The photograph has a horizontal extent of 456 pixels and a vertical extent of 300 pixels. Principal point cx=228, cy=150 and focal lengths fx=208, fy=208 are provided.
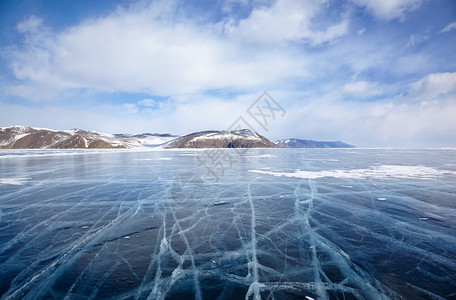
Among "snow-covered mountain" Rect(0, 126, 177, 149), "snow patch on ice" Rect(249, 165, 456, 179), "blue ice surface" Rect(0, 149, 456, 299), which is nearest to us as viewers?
"blue ice surface" Rect(0, 149, 456, 299)

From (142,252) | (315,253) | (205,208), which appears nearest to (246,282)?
(315,253)

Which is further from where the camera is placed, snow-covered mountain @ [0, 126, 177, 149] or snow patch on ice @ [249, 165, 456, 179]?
snow-covered mountain @ [0, 126, 177, 149]

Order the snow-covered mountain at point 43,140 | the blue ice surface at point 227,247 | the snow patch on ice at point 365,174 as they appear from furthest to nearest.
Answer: the snow-covered mountain at point 43,140
the snow patch on ice at point 365,174
the blue ice surface at point 227,247

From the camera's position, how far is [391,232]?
19.1 feet

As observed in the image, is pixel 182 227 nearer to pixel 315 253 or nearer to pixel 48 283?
pixel 48 283

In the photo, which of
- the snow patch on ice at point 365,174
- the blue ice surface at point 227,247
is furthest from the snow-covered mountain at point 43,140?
the blue ice surface at point 227,247

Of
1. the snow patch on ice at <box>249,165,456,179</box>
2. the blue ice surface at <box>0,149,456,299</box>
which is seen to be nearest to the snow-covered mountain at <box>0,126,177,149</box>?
the snow patch on ice at <box>249,165,456,179</box>

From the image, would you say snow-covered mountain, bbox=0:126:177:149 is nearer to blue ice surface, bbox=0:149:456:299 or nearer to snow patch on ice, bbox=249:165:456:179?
snow patch on ice, bbox=249:165:456:179

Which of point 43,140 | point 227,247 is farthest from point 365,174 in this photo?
point 43,140

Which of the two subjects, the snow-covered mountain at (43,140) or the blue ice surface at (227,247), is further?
the snow-covered mountain at (43,140)

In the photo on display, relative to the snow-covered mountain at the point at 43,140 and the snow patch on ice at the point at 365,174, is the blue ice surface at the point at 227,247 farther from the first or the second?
the snow-covered mountain at the point at 43,140

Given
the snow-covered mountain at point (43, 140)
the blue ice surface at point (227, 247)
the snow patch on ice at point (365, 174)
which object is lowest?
the blue ice surface at point (227, 247)

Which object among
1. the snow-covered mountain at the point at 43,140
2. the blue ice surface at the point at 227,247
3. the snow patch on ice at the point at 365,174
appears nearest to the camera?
the blue ice surface at the point at 227,247

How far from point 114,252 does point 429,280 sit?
623cm
